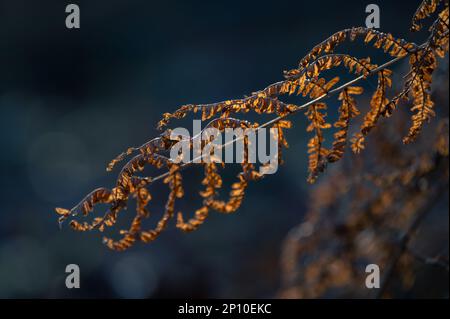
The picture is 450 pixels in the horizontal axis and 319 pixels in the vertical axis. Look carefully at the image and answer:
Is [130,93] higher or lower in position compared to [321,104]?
higher

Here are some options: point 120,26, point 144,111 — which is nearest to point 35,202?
point 144,111

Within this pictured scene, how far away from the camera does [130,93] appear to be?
8.60 m

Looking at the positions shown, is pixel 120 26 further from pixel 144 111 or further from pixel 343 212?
pixel 343 212

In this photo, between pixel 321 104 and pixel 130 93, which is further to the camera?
pixel 130 93

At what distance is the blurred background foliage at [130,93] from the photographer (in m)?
5.88

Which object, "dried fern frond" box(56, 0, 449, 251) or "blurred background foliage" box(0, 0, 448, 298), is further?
"blurred background foliage" box(0, 0, 448, 298)

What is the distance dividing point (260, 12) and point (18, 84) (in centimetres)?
425

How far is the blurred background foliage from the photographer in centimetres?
588

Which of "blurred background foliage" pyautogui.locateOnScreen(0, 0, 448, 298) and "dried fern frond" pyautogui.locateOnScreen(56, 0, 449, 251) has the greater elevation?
"blurred background foliage" pyautogui.locateOnScreen(0, 0, 448, 298)
